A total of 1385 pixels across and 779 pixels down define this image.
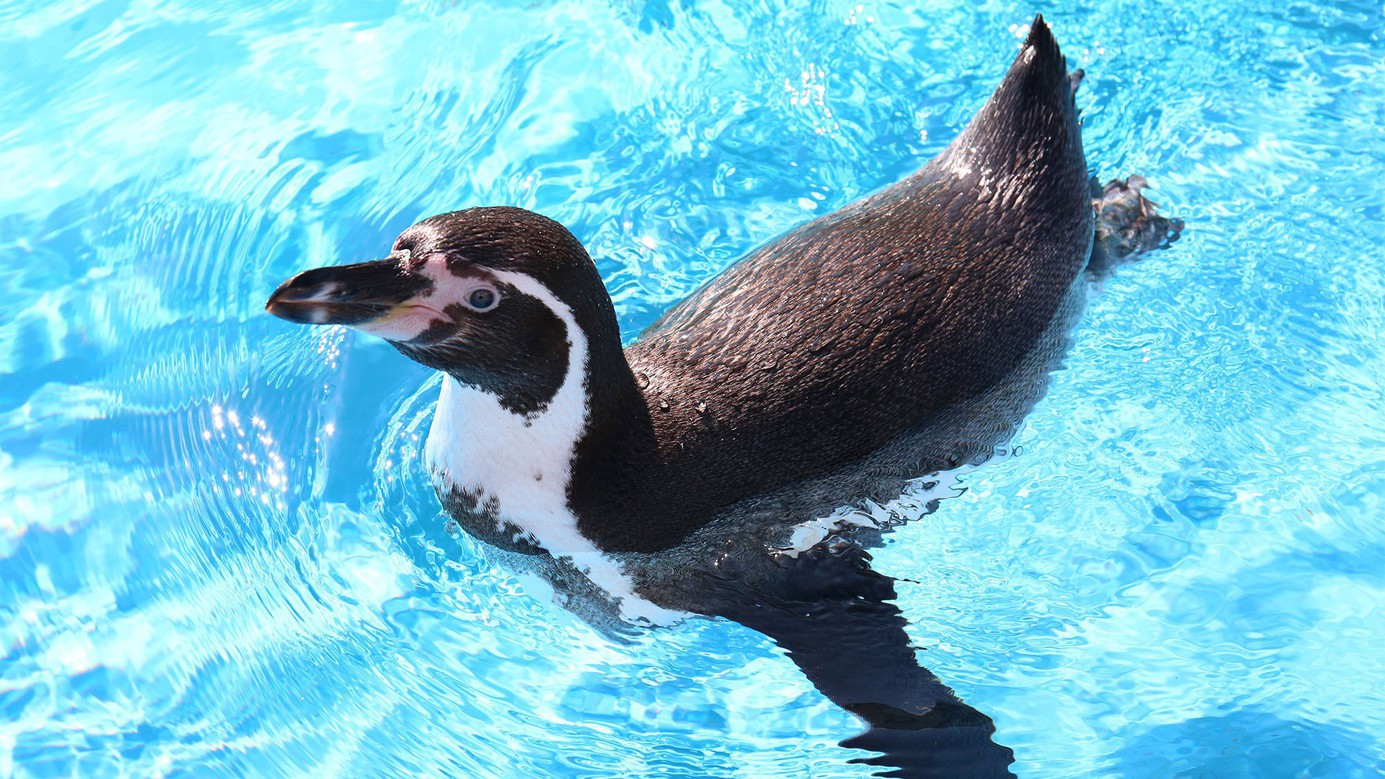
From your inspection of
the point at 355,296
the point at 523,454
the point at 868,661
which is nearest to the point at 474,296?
the point at 355,296

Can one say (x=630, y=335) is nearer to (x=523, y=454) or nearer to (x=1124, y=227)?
(x=523, y=454)

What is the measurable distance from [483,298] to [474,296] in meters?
0.02

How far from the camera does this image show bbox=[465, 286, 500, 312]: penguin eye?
235 centimetres

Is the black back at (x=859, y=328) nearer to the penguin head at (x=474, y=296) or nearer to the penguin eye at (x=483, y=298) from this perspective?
the penguin head at (x=474, y=296)

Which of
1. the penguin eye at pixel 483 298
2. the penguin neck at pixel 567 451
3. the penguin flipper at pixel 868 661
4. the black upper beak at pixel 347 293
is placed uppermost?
the black upper beak at pixel 347 293

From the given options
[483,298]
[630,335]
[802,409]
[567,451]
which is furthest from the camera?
[630,335]

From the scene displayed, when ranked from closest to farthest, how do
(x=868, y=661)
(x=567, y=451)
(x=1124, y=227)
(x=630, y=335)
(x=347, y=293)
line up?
(x=347, y=293), (x=567, y=451), (x=868, y=661), (x=1124, y=227), (x=630, y=335)

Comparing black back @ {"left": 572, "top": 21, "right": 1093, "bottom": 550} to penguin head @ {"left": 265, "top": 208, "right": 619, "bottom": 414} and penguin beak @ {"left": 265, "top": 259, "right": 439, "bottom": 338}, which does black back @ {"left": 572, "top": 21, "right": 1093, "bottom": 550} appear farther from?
penguin beak @ {"left": 265, "top": 259, "right": 439, "bottom": 338}

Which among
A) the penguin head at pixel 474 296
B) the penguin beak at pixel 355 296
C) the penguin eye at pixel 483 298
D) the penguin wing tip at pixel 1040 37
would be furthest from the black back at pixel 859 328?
the penguin beak at pixel 355 296

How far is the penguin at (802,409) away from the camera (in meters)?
2.64

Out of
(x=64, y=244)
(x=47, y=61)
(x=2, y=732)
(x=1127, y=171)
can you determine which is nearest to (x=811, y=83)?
(x=1127, y=171)

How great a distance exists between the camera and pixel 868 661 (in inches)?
116

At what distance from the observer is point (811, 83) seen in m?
4.73

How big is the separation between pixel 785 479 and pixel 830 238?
2.23 ft
